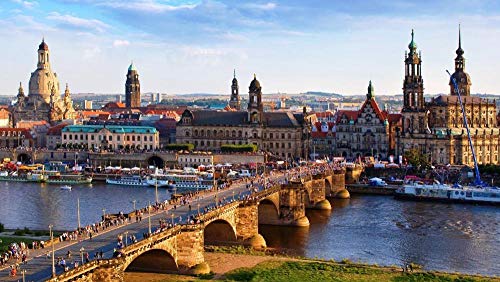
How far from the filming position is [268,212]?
65.1 m

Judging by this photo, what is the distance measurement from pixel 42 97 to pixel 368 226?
10036cm

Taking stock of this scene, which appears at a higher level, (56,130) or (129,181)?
(56,130)

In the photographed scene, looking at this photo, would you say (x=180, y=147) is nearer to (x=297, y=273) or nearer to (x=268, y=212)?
(x=268, y=212)

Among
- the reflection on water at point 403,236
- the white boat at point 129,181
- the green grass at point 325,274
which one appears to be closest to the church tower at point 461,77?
the reflection on water at point 403,236

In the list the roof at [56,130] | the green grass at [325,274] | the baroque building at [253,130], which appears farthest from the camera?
the roof at [56,130]

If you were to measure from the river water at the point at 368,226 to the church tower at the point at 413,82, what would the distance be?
23.4 m

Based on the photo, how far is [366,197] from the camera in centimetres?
8531

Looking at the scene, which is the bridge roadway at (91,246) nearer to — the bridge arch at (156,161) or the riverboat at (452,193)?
the riverboat at (452,193)

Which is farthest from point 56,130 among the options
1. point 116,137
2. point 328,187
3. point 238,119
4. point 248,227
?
point 248,227

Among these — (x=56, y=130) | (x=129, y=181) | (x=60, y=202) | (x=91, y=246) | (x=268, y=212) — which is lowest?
(x=60, y=202)

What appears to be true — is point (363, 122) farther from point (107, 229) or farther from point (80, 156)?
point (107, 229)

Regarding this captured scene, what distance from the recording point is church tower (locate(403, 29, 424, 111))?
10450 centimetres

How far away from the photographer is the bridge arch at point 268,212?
64750 mm

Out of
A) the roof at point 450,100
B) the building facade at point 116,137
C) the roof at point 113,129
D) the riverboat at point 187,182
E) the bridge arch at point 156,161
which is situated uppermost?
the roof at point 450,100
